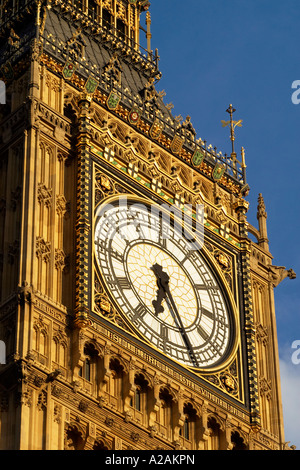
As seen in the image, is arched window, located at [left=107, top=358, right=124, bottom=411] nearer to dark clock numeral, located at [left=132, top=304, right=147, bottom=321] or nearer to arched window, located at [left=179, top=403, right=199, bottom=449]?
dark clock numeral, located at [left=132, top=304, right=147, bottom=321]

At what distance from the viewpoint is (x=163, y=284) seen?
41.3 meters

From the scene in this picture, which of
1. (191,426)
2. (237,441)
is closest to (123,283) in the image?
(191,426)

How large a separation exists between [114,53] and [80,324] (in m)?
10.8

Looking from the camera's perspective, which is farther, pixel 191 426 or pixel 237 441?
pixel 237 441

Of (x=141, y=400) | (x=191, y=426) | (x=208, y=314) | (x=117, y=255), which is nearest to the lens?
(x=141, y=400)

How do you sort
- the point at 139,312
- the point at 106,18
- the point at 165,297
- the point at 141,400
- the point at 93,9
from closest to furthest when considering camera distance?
the point at 141,400 < the point at 139,312 < the point at 165,297 < the point at 93,9 < the point at 106,18

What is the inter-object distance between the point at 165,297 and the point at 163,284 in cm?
31

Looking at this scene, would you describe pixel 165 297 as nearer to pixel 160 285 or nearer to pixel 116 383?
pixel 160 285

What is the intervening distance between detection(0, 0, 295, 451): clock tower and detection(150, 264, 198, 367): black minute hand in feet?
0.12

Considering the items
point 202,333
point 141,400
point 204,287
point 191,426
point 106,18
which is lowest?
point 191,426

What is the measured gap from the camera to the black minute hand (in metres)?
40.9

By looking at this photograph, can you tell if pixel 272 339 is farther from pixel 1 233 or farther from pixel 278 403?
pixel 1 233

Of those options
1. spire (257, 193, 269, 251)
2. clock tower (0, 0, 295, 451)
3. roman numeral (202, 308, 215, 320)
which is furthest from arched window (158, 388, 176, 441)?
spire (257, 193, 269, 251)

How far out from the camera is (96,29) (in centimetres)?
4781
